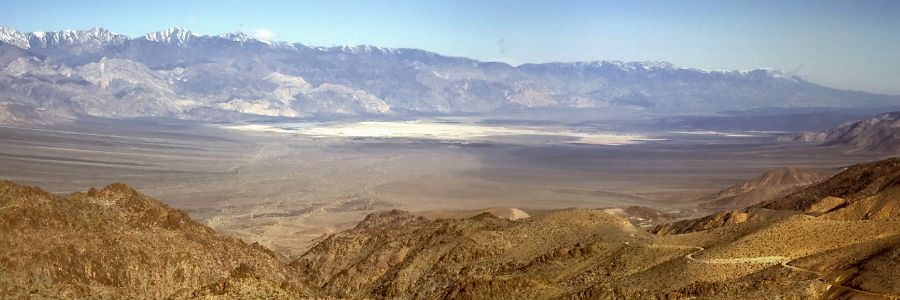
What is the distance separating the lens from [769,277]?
1164 inches

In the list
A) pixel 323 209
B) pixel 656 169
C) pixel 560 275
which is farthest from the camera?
pixel 656 169

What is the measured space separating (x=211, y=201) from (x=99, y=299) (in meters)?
57.6

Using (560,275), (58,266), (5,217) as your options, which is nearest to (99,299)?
(58,266)

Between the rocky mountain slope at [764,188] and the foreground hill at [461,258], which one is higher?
the foreground hill at [461,258]

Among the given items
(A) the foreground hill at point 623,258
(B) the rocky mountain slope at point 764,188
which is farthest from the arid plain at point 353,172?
(A) the foreground hill at point 623,258

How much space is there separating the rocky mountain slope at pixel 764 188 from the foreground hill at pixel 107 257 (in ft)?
184

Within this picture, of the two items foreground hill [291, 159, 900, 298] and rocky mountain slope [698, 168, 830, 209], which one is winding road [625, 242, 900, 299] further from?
rocky mountain slope [698, 168, 830, 209]

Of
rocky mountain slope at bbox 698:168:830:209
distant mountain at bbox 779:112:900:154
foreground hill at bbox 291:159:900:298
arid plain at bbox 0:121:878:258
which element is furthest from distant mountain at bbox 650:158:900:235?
distant mountain at bbox 779:112:900:154

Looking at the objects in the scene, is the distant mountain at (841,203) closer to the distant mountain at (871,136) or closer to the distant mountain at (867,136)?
the distant mountain at (867,136)

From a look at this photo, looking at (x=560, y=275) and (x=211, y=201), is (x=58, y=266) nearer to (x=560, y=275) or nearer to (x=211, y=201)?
(x=560, y=275)

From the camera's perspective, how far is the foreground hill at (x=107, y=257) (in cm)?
2995

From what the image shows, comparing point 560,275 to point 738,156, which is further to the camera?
point 738,156

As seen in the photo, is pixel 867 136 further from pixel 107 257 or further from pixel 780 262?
pixel 107 257

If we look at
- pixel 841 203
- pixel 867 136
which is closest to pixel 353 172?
pixel 841 203
